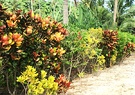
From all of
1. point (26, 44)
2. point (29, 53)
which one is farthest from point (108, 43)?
point (26, 44)

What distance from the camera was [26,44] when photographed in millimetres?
4941

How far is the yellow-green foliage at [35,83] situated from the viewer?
4.89 meters

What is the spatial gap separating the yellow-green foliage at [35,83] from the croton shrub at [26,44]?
18 centimetres

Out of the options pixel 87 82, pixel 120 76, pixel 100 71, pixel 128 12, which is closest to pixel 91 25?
pixel 100 71

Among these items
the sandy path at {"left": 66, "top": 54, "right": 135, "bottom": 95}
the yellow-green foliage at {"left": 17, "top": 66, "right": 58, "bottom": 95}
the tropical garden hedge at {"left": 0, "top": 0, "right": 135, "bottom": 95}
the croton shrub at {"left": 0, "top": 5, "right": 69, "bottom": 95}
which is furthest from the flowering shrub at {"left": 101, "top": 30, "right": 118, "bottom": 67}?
the yellow-green foliage at {"left": 17, "top": 66, "right": 58, "bottom": 95}

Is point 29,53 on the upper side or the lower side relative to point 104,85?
upper

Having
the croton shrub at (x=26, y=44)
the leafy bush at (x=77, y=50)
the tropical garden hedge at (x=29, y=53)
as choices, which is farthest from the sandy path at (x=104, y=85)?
the croton shrub at (x=26, y=44)

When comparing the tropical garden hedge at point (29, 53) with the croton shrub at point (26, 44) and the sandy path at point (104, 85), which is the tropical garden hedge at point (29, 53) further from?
the sandy path at point (104, 85)

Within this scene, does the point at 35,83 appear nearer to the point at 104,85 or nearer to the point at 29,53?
the point at 29,53

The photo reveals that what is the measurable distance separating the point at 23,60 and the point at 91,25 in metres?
7.99

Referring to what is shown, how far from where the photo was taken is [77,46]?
769cm

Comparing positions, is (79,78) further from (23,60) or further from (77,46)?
(23,60)

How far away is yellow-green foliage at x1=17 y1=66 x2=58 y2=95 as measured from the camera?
489cm

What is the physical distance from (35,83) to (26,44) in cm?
64
